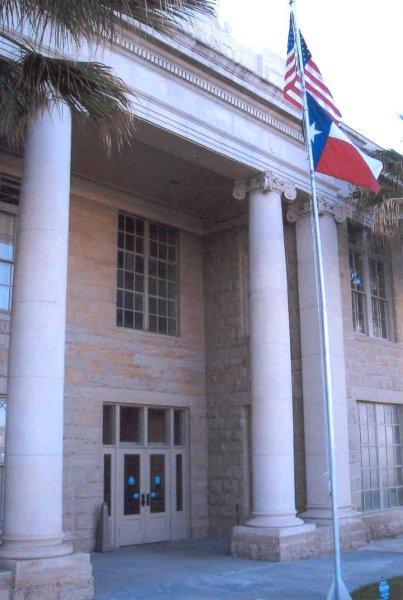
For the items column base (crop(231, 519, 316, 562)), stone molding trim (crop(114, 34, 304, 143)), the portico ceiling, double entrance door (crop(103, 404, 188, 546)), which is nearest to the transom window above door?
double entrance door (crop(103, 404, 188, 546))

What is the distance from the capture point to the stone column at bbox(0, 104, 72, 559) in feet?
31.4

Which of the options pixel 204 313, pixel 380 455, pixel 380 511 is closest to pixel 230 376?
pixel 204 313

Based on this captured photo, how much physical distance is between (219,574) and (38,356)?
519 cm

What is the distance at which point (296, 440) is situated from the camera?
54.8ft

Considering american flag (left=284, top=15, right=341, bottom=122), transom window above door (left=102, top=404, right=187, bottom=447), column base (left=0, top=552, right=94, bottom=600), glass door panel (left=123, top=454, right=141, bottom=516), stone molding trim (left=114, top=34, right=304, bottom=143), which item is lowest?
column base (left=0, top=552, right=94, bottom=600)

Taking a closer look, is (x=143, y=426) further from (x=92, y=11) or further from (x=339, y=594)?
(x=92, y=11)

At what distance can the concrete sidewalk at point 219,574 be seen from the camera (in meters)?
10.7

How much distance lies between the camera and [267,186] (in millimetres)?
15547

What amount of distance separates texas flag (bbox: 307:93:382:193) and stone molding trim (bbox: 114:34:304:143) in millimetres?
3084

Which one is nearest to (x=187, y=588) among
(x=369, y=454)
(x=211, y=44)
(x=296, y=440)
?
(x=296, y=440)

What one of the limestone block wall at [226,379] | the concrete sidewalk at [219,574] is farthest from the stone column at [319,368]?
the limestone block wall at [226,379]

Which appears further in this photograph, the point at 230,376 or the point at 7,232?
the point at 230,376

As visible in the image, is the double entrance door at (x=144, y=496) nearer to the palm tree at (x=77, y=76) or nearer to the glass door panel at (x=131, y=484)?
the glass door panel at (x=131, y=484)

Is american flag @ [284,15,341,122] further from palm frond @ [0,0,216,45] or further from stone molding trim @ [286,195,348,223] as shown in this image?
stone molding trim @ [286,195,348,223]
